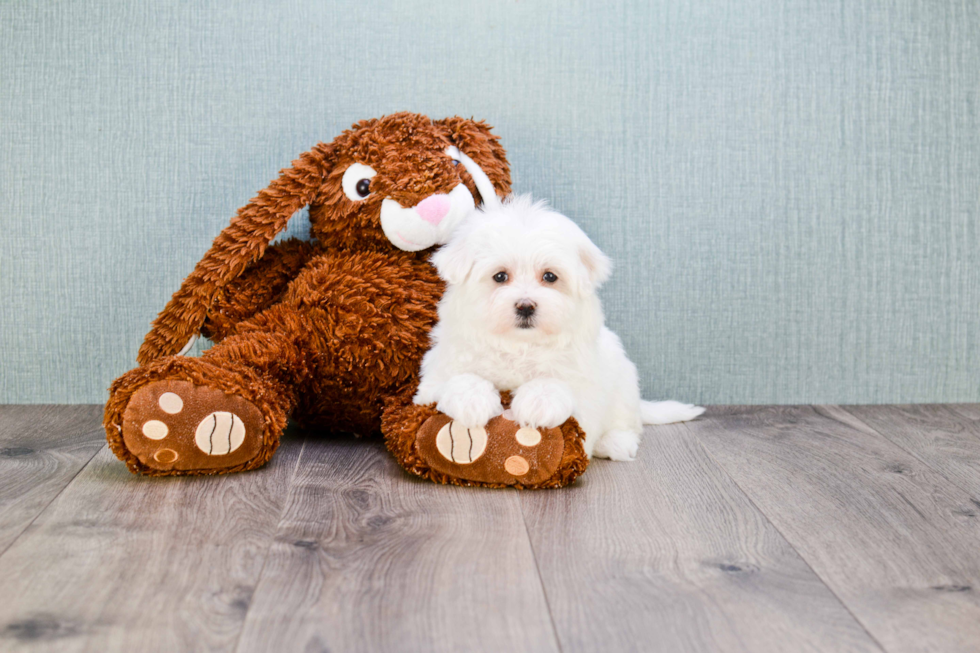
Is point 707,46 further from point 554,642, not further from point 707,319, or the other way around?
point 554,642

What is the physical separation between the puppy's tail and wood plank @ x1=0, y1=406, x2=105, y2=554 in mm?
1120

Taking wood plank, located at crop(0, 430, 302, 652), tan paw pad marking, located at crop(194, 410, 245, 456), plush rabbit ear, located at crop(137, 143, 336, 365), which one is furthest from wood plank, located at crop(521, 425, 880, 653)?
plush rabbit ear, located at crop(137, 143, 336, 365)

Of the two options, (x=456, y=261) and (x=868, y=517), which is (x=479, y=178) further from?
(x=868, y=517)

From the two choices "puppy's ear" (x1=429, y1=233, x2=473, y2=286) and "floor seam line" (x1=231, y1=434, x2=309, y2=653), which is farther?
"puppy's ear" (x1=429, y1=233, x2=473, y2=286)

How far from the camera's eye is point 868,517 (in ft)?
4.23

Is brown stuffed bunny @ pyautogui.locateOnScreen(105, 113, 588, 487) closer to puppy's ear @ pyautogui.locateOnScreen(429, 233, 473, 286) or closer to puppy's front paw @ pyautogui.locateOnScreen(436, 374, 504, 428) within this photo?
puppy's front paw @ pyautogui.locateOnScreen(436, 374, 504, 428)

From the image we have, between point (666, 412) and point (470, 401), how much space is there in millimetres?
669

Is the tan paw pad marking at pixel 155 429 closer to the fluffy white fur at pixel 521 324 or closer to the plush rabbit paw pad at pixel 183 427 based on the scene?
the plush rabbit paw pad at pixel 183 427

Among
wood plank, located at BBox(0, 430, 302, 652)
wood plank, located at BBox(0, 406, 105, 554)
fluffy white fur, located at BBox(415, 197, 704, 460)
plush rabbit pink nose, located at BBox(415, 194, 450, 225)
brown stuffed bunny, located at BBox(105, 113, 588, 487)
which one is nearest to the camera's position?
wood plank, located at BBox(0, 430, 302, 652)

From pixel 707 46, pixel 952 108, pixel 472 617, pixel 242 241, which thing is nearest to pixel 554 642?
pixel 472 617

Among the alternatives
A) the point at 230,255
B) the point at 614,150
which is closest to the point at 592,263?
the point at 614,150

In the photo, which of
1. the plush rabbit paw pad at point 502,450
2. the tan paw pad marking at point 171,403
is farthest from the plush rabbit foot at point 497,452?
the tan paw pad marking at point 171,403

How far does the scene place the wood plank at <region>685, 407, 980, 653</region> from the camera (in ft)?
3.18

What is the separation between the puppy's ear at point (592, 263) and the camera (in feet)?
4.68
